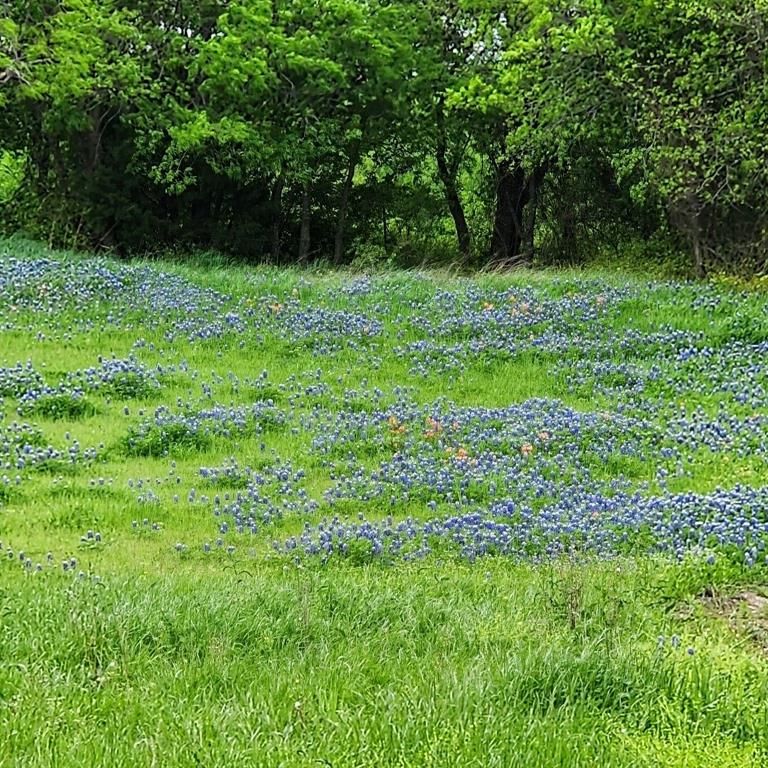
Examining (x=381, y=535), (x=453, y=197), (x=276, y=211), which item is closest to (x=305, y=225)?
(x=276, y=211)

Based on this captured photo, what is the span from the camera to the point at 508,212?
2172 centimetres

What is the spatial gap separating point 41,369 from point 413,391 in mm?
3815

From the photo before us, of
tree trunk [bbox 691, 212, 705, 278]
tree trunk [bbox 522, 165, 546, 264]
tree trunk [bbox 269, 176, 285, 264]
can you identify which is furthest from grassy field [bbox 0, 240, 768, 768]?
tree trunk [bbox 522, 165, 546, 264]

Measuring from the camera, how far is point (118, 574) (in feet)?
16.2

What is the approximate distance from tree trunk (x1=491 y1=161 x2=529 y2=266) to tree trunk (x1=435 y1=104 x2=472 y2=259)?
683 millimetres

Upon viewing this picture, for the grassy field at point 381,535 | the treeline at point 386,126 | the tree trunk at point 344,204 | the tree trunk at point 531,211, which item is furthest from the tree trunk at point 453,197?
→ the grassy field at point 381,535

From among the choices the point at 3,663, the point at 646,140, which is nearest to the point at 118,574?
the point at 3,663

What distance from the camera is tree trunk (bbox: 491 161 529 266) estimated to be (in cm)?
2148

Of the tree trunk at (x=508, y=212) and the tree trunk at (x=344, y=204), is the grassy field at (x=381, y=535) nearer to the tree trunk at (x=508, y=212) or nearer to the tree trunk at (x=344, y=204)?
the tree trunk at (x=344, y=204)

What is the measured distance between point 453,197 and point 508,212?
4.49ft

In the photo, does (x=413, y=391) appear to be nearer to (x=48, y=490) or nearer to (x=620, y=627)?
(x=48, y=490)

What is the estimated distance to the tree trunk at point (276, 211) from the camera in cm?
1962

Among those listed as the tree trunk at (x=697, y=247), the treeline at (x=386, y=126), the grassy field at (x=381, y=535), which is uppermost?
the treeline at (x=386, y=126)

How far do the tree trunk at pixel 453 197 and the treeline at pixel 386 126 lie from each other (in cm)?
6
